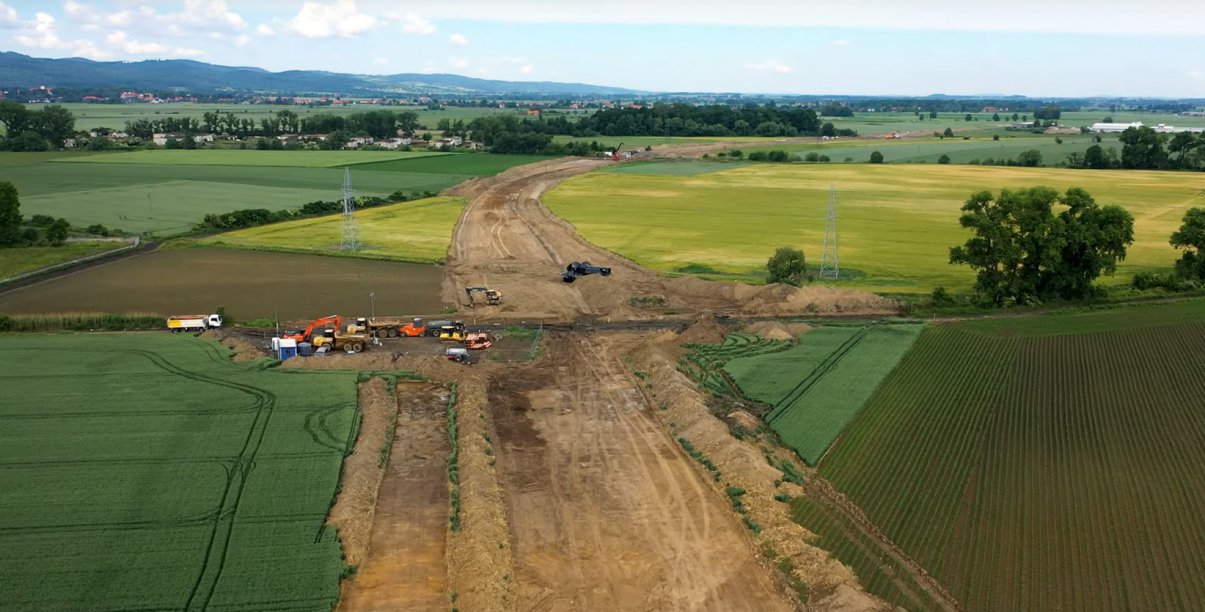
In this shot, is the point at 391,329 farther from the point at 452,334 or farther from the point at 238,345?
the point at 238,345

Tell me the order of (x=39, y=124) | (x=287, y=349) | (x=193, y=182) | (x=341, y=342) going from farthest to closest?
(x=39, y=124), (x=193, y=182), (x=341, y=342), (x=287, y=349)

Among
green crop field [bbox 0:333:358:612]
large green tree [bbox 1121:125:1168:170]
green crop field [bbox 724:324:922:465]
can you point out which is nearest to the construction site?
green crop field [bbox 0:333:358:612]

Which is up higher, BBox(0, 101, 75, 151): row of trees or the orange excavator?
BBox(0, 101, 75, 151): row of trees

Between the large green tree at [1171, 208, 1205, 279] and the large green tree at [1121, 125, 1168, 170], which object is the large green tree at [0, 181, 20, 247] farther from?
the large green tree at [1121, 125, 1168, 170]

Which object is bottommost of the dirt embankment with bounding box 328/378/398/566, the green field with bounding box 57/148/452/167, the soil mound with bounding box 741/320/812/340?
the dirt embankment with bounding box 328/378/398/566

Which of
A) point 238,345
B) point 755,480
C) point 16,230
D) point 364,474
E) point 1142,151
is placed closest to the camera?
point 755,480

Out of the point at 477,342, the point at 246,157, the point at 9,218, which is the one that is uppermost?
the point at 246,157

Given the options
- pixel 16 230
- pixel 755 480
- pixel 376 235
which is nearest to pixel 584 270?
pixel 376 235
